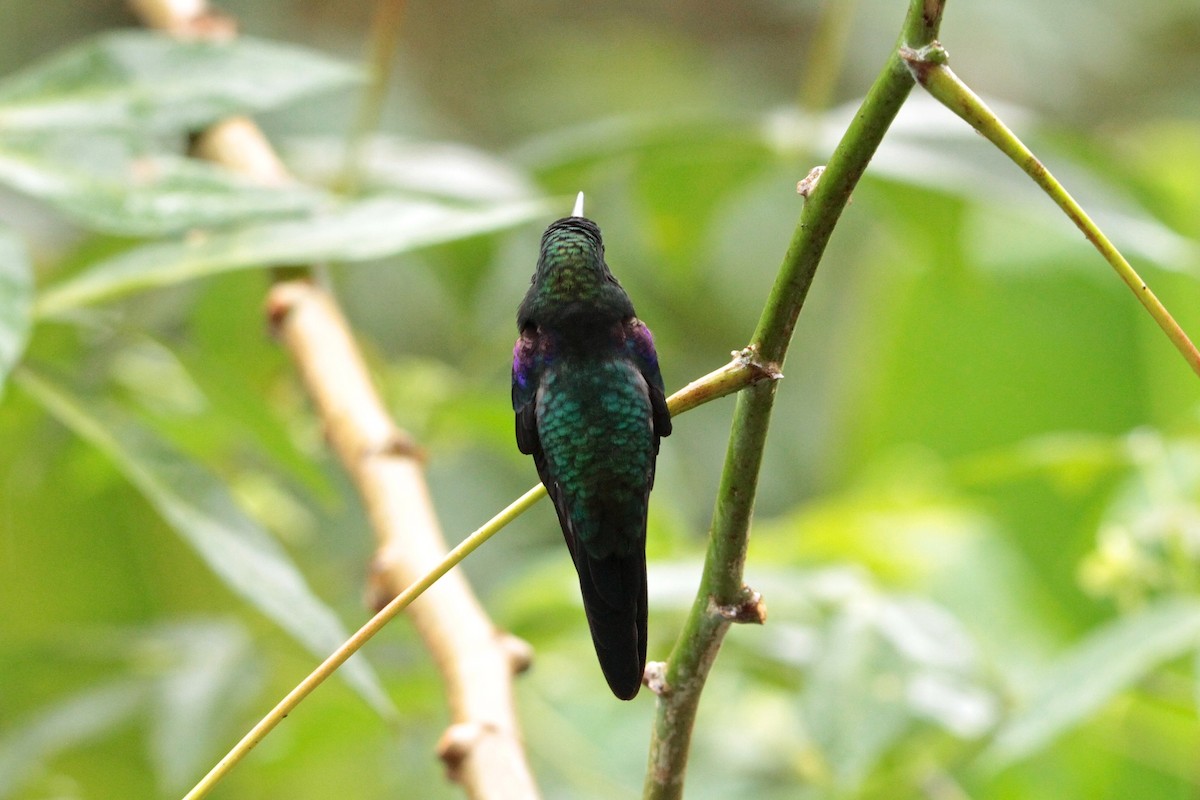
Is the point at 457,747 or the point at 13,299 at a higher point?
the point at 13,299

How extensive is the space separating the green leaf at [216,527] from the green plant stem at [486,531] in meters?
0.20

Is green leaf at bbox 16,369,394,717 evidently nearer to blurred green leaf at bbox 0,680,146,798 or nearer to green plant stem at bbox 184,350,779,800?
green plant stem at bbox 184,350,779,800

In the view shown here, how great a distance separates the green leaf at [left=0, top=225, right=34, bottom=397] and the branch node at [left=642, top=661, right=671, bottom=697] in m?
0.31

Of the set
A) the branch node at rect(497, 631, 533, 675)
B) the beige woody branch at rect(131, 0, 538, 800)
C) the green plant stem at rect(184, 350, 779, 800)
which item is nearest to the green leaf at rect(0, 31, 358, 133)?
the beige woody branch at rect(131, 0, 538, 800)

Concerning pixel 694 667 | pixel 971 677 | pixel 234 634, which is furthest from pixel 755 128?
pixel 694 667

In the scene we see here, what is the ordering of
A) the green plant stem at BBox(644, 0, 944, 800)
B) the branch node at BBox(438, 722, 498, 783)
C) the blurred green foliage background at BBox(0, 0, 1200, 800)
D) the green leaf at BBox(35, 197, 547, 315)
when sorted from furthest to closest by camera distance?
the blurred green foliage background at BBox(0, 0, 1200, 800) < the green leaf at BBox(35, 197, 547, 315) < the branch node at BBox(438, 722, 498, 783) < the green plant stem at BBox(644, 0, 944, 800)

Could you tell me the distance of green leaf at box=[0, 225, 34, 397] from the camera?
1.89ft

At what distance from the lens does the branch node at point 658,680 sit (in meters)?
0.39

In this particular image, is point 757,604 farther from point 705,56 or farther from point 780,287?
point 705,56

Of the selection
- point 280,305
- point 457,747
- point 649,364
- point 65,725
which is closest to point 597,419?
point 649,364

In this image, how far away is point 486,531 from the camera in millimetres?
360

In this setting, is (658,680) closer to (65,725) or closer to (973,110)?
(973,110)

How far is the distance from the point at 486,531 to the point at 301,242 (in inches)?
15.1

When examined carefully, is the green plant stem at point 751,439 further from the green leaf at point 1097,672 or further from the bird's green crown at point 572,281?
the green leaf at point 1097,672
